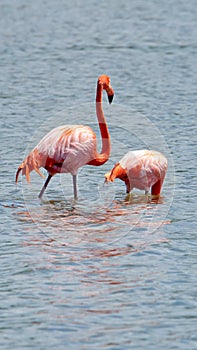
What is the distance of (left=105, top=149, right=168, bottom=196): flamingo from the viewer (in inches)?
358

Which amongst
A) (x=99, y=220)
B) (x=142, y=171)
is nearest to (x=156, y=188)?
(x=142, y=171)

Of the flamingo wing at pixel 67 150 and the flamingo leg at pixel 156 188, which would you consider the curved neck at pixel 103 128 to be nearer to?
the flamingo wing at pixel 67 150

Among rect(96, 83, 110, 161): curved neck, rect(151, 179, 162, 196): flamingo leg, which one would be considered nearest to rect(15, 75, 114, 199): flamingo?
rect(96, 83, 110, 161): curved neck

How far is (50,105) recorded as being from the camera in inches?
522

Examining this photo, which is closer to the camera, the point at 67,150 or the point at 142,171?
the point at 67,150

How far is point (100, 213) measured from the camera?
877 centimetres

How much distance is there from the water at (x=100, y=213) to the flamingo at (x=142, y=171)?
17 centimetres

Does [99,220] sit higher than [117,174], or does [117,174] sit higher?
[117,174]

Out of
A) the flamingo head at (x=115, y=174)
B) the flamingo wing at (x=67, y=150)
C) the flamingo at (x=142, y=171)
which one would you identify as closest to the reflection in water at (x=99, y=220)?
the flamingo at (x=142, y=171)

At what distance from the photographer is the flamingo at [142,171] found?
909cm

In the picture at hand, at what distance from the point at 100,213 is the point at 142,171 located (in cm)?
68

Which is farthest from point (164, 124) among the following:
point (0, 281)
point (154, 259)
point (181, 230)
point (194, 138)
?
point (0, 281)

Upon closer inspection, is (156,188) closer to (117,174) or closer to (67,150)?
(117,174)

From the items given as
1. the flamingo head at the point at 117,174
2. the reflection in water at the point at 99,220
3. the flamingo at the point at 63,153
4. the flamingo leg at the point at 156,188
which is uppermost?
the flamingo at the point at 63,153
